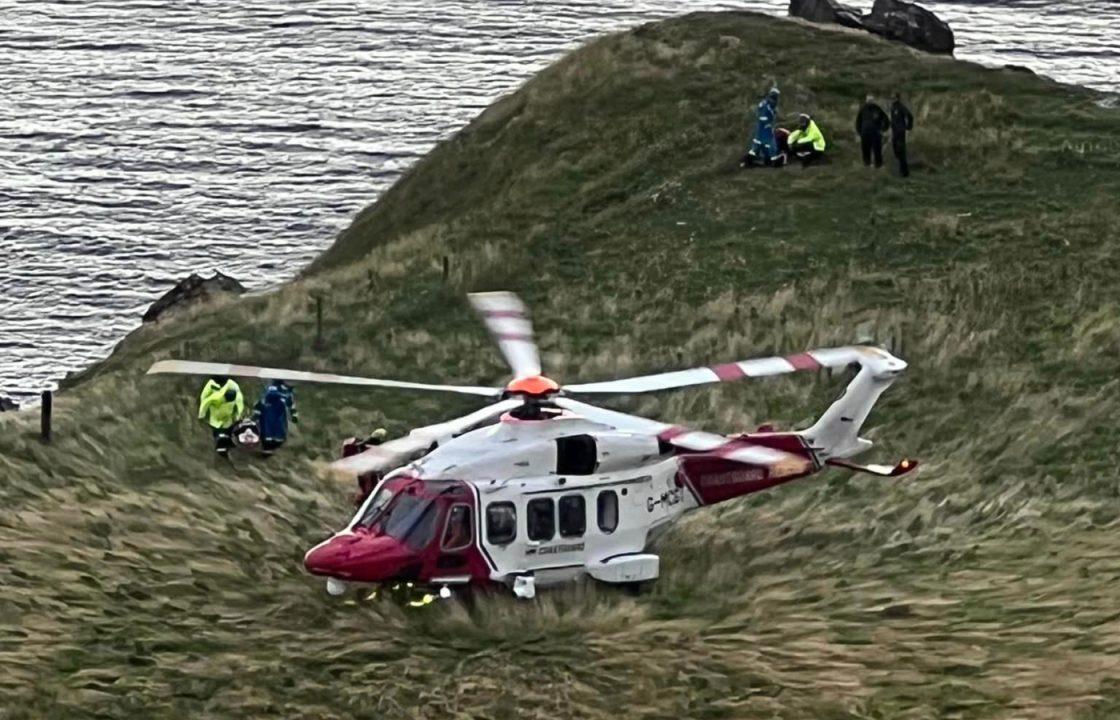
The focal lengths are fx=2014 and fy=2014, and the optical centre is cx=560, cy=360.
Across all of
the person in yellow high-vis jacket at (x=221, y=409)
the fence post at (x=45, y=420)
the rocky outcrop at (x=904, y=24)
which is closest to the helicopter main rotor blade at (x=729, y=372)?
the person in yellow high-vis jacket at (x=221, y=409)

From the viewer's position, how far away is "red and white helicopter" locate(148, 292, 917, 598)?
77.8 feet

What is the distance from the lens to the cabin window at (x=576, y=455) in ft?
80.4

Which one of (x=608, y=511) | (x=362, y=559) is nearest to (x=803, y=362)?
(x=608, y=511)

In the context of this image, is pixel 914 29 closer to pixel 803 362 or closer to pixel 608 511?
pixel 608 511

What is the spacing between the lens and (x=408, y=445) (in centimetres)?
2336

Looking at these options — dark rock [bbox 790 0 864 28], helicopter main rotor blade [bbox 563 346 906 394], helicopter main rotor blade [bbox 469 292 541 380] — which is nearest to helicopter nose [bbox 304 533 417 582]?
helicopter main rotor blade [bbox 469 292 541 380]

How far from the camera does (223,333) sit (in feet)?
129

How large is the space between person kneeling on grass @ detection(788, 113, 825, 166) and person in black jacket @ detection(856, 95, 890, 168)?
91cm

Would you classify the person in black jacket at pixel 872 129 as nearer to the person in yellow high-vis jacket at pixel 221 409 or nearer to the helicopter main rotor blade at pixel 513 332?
the person in yellow high-vis jacket at pixel 221 409

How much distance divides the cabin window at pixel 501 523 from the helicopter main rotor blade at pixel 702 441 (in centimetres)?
145

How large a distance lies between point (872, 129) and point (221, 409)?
684 inches

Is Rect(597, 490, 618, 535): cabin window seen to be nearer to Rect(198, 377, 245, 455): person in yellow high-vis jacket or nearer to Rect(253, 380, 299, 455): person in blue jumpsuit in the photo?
Rect(253, 380, 299, 455): person in blue jumpsuit

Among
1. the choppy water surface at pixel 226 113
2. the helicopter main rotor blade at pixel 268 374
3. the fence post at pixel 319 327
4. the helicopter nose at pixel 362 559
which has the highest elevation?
the helicopter main rotor blade at pixel 268 374

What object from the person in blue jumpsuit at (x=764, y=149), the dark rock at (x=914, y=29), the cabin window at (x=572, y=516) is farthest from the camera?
the dark rock at (x=914, y=29)
